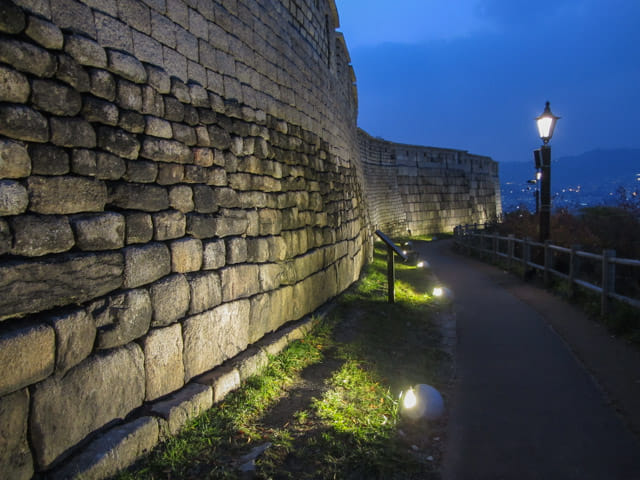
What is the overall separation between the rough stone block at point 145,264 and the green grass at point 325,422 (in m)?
1.06

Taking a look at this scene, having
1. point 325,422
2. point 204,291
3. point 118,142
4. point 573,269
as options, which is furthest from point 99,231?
point 573,269

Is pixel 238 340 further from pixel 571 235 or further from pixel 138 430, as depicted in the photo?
pixel 571 235

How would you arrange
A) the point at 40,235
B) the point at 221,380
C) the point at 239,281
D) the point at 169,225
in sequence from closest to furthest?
1. the point at 40,235
2. the point at 169,225
3. the point at 221,380
4. the point at 239,281

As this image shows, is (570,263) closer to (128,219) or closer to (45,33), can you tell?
(128,219)

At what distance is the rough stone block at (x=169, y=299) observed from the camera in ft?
9.74

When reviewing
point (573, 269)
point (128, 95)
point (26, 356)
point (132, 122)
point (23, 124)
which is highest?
point (128, 95)

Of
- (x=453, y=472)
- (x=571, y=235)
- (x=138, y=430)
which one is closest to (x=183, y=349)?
(x=138, y=430)

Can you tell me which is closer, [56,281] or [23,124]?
[23,124]

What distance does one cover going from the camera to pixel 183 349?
3.21 meters

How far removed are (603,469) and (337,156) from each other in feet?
21.7

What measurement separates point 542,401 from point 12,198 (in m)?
4.19

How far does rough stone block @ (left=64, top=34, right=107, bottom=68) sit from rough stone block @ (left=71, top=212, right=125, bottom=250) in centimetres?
91

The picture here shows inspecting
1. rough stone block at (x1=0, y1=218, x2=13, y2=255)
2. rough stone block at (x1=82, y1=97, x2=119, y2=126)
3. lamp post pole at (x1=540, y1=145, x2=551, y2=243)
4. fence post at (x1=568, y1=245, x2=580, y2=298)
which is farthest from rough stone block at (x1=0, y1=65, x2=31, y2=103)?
lamp post pole at (x1=540, y1=145, x2=551, y2=243)

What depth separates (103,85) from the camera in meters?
2.64
